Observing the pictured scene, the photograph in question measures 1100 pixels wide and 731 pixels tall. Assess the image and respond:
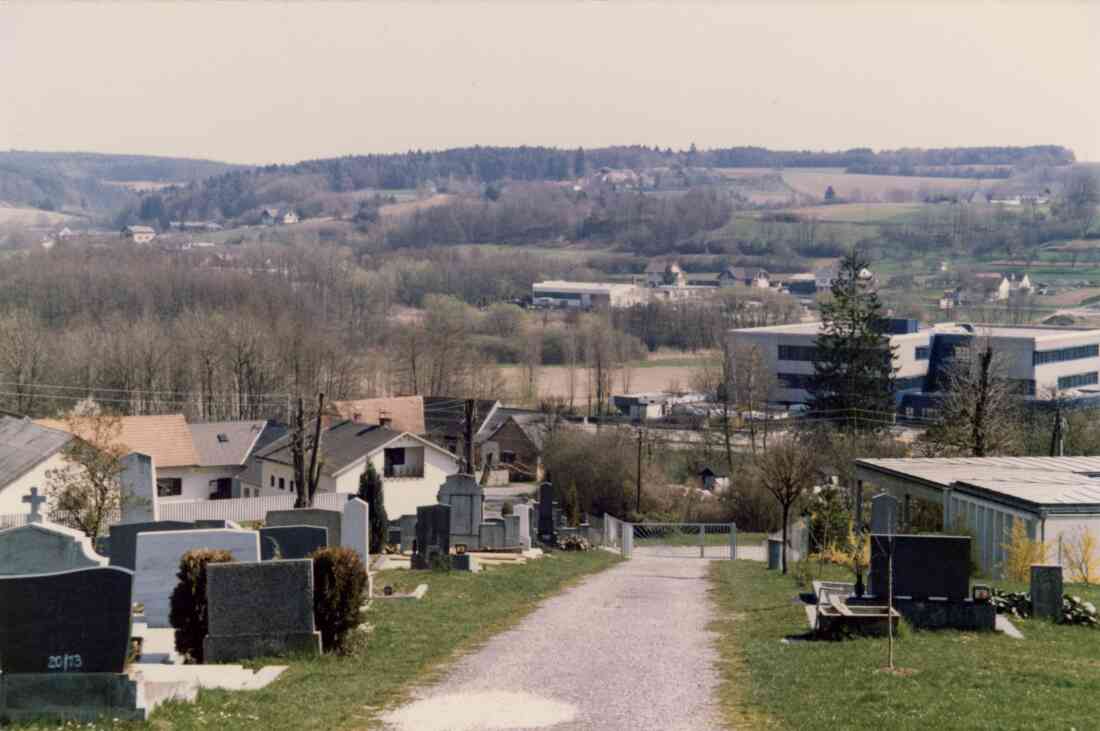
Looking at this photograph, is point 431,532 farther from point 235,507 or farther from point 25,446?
point 235,507

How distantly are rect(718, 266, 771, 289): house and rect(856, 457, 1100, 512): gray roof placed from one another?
147252mm

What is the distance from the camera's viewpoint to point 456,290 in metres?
176

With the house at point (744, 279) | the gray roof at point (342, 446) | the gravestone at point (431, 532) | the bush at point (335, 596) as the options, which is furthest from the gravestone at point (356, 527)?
the house at point (744, 279)

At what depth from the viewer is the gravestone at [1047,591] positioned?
58.6ft

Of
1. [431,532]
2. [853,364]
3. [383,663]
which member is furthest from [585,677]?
[853,364]

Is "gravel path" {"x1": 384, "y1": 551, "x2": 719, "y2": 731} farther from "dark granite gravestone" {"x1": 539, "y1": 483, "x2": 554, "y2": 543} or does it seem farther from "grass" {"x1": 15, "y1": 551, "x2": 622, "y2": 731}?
"dark granite gravestone" {"x1": 539, "y1": 483, "x2": 554, "y2": 543}

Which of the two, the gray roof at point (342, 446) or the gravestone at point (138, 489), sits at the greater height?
the gravestone at point (138, 489)

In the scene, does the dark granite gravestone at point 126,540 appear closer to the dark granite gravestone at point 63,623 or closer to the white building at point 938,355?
the dark granite gravestone at point 63,623

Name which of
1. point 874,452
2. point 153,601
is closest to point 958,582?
point 153,601

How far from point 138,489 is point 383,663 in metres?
10.2

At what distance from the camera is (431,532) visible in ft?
89.7

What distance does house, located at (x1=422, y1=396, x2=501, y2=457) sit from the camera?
A: 231ft

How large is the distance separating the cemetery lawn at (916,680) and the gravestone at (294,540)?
5346mm

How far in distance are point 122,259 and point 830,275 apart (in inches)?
3267
